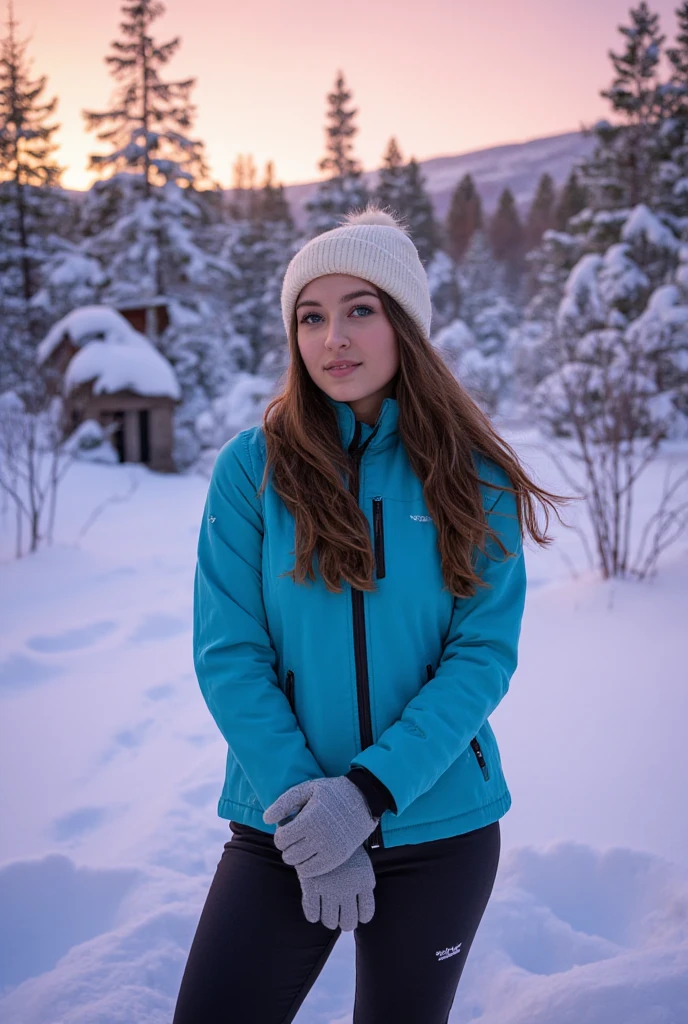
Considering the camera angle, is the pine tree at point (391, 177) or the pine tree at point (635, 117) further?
the pine tree at point (391, 177)

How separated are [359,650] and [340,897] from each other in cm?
52

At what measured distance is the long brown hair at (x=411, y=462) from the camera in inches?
65.4

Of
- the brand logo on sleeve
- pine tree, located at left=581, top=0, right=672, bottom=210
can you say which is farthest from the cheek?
pine tree, located at left=581, top=0, right=672, bottom=210

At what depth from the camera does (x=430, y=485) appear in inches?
69.4

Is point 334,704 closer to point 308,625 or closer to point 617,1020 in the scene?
point 308,625

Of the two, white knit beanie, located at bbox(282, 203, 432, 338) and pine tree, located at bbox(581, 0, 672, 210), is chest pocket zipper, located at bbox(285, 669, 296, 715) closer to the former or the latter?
white knit beanie, located at bbox(282, 203, 432, 338)

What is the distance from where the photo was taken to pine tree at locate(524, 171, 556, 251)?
54.2 m

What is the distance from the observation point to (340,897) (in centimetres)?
144

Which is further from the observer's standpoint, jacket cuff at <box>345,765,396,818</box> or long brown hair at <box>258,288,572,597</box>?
long brown hair at <box>258,288,572,597</box>

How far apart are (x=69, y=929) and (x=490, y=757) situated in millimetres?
1618

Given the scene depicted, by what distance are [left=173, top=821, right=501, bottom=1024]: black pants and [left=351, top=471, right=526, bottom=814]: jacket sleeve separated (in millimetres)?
196

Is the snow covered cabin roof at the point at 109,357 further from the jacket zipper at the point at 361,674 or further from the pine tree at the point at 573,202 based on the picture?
the pine tree at the point at 573,202

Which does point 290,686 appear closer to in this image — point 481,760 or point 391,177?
point 481,760

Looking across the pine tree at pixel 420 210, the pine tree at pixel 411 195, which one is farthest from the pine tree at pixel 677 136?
the pine tree at pixel 420 210
